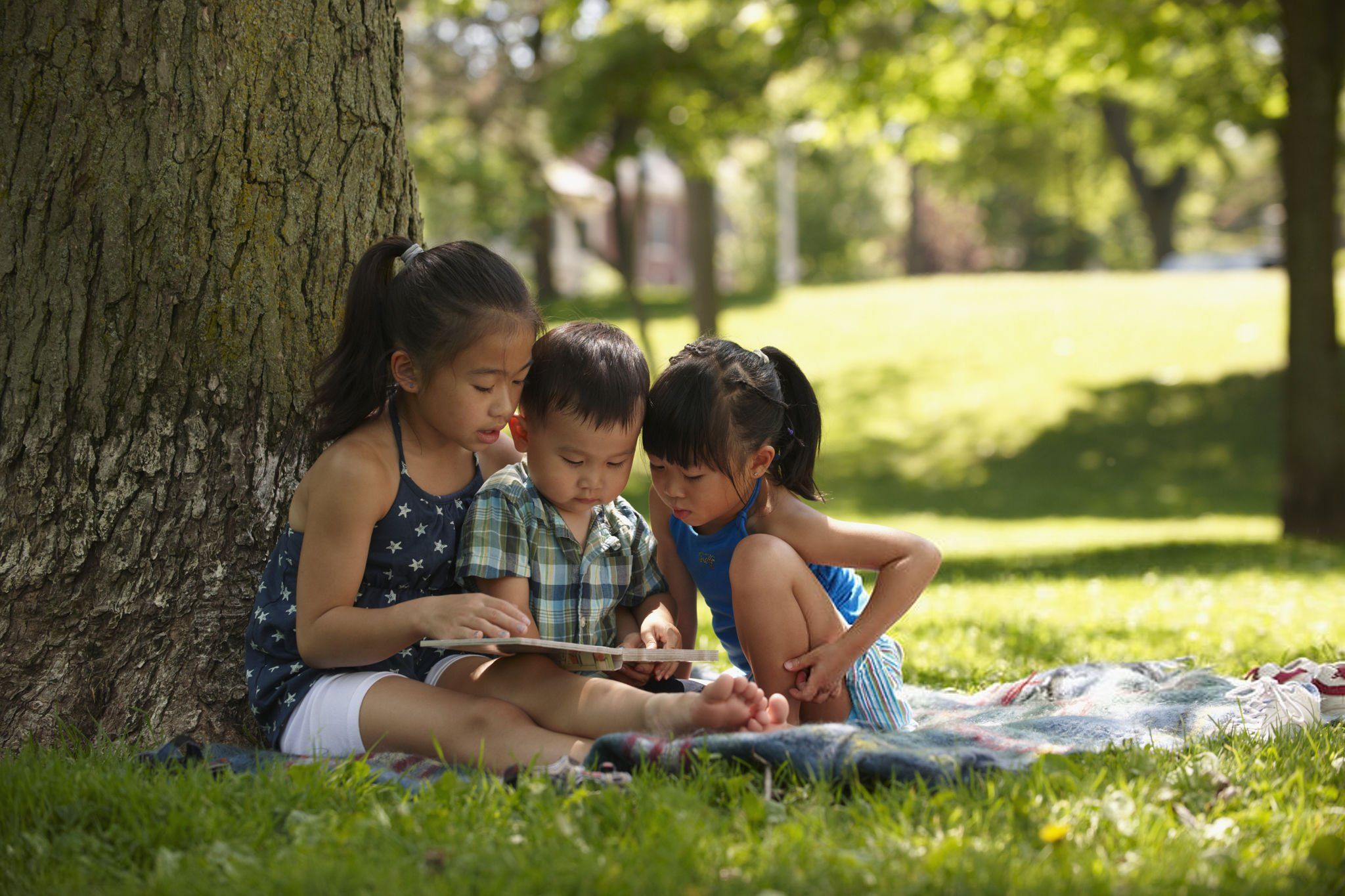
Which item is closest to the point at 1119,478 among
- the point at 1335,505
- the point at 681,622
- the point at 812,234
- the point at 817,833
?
the point at 1335,505

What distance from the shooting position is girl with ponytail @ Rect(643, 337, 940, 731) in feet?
9.65

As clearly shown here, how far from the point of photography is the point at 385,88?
3408mm

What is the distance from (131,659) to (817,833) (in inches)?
71.7

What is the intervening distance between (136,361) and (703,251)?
48.2ft

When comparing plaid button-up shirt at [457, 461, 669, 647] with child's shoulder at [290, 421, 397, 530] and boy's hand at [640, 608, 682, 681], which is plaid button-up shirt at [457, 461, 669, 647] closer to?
boy's hand at [640, 608, 682, 681]

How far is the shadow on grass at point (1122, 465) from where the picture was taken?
43.2 feet

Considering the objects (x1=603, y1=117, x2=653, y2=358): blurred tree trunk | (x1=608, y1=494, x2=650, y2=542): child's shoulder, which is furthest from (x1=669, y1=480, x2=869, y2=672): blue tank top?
(x1=603, y1=117, x2=653, y2=358): blurred tree trunk

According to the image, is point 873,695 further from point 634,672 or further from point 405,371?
point 405,371

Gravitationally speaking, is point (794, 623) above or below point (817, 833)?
above

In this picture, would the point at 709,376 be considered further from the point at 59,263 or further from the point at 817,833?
the point at 59,263

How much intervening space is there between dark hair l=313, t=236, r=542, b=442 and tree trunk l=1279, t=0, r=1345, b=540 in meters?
8.61

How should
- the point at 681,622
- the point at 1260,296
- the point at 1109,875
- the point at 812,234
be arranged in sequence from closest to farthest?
the point at 1109,875 < the point at 681,622 < the point at 1260,296 < the point at 812,234

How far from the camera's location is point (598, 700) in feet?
9.12

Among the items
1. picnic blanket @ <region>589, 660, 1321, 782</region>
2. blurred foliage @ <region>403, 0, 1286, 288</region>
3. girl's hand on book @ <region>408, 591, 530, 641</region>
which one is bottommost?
picnic blanket @ <region>589, 660, 1321, 782</region>
